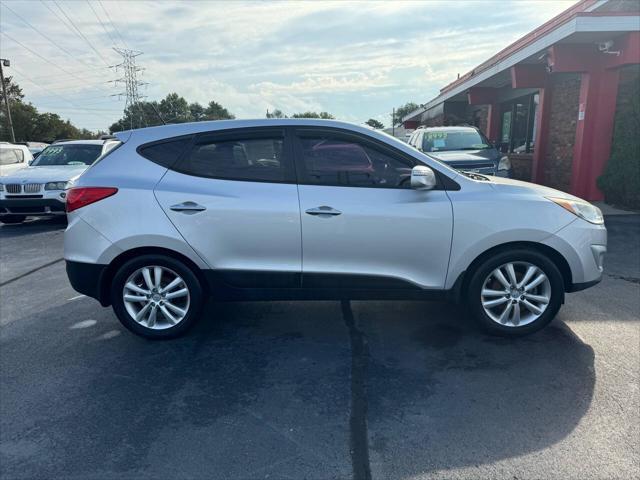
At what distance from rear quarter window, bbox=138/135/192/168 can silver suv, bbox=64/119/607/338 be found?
1 centimetres

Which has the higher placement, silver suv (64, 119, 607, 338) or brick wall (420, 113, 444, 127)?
brick wall (420, 113, 444, 127)

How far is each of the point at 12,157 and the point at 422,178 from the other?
12.8m

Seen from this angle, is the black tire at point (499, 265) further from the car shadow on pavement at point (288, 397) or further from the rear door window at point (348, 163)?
the rear door window at point (348, 163)

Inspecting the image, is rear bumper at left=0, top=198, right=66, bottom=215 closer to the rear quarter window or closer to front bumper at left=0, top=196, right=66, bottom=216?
front bumper at left=0, top=196, right=66, bottom=216

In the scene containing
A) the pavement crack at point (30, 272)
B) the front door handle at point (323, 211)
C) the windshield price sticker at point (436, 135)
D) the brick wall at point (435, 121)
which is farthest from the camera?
the brick wall at point (435, 121)

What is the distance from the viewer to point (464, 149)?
10859 millimetres

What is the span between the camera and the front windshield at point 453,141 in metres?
11.0

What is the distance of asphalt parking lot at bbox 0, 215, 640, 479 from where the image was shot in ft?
8.81

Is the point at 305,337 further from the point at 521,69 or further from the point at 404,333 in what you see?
the point at 521,69

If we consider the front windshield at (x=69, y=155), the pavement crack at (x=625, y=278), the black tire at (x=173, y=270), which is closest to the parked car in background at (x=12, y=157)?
the front windshield at (x=69, y=155)

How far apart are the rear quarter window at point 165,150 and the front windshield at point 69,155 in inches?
315

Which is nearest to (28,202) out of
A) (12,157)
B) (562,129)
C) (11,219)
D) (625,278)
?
(11,219)

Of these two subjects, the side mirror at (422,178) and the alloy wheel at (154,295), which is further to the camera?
the alloy wheel at (154,295)

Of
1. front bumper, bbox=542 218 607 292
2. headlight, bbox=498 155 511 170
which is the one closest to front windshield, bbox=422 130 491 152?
headlight, bbox=498 155 511 170
